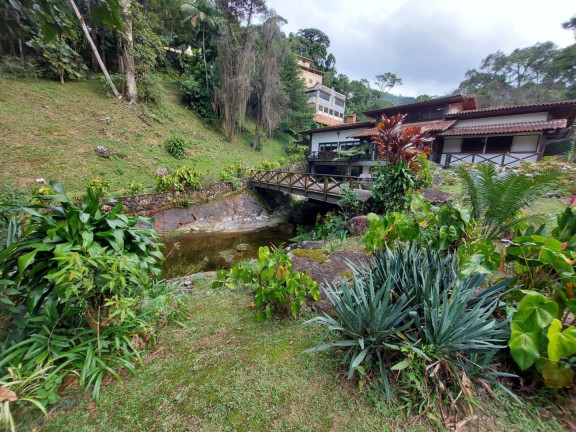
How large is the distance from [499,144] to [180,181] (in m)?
15.9

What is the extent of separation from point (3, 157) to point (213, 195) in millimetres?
7285

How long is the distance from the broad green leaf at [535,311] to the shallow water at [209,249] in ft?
15.8

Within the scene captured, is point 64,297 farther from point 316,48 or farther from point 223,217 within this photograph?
point 316,48

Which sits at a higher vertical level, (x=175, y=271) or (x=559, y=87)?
(x=559, y=87)

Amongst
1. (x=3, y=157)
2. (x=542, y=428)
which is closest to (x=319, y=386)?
(x=542, y=428)

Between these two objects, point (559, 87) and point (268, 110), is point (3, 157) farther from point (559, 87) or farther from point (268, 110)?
point (559, 87)

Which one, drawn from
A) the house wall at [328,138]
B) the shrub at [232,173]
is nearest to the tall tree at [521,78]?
the house wall at [328,138]

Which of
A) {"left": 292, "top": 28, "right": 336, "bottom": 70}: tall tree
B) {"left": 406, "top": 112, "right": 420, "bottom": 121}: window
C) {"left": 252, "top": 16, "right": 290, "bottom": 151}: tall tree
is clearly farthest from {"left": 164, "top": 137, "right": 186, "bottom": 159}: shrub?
{"left": 292, "top": 28, "right": 336, "bottom": 70}: tall tree

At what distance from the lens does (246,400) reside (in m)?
1.62

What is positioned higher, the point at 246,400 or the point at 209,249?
the point at 246,400

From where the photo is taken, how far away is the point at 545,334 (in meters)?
1.40

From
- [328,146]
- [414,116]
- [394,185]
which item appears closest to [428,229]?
[394,185]

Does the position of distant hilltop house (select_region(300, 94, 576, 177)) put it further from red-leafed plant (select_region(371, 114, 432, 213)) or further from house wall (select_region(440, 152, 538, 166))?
red-leafed plant (select_region(371, 114, 432, 213))

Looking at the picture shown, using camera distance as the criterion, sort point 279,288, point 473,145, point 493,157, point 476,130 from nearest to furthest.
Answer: point 279,288, point 493,157, point 476,130, point 473,145
